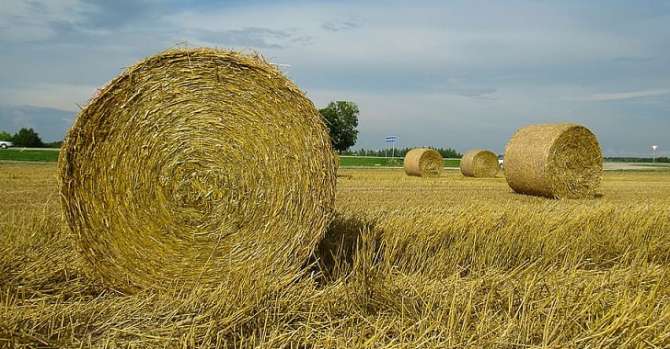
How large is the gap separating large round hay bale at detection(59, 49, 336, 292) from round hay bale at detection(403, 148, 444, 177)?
60.1 feet

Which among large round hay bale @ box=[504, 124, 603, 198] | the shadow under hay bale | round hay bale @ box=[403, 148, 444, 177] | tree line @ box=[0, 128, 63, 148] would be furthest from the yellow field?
tree line @ box=[0, 128, 63, 148]

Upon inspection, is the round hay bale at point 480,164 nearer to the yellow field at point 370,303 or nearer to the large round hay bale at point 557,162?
the large round hay bale at point 557,162

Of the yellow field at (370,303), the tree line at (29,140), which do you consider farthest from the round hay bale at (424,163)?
the tree line at (29,140)

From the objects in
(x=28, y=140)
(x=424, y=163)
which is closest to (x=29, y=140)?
(x=28, y=140)

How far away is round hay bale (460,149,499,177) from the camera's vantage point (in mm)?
23703

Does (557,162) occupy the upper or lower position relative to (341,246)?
upper

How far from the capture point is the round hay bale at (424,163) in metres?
23.4

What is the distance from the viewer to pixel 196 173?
5.31 meters

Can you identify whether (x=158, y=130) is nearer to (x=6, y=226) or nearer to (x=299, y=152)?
(x=299, y=152)

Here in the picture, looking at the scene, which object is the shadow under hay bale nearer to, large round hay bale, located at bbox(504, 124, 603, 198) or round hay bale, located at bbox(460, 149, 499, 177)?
large round hay bale, located at bbox(504, 124, 603, 198)

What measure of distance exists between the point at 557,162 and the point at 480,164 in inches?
400

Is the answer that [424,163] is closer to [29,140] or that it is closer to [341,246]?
[341,246]

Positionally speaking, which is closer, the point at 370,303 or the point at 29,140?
the point at 370,303

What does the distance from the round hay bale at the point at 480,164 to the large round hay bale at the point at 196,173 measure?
1905 centimetres
